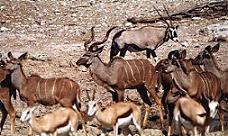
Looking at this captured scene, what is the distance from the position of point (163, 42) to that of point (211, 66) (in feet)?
17.2

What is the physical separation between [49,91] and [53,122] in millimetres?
1019

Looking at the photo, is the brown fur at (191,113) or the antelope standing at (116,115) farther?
the antelope standing at (116,115)

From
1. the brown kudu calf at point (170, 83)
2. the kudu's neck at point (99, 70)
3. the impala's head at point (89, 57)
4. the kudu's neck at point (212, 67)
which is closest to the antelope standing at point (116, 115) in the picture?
the brown kudu calf at point (170, 83)

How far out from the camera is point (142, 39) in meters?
15.0

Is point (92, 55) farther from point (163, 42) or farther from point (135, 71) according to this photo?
point (163, 42)

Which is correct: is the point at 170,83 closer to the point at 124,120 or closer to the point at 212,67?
the point at 212,67

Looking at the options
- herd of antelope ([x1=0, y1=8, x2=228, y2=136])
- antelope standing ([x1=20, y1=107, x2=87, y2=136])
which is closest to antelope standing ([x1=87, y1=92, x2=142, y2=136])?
herd of antelope ([x1=0, y1=8, x2=228, y2=136])

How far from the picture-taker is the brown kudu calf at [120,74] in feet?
34.1

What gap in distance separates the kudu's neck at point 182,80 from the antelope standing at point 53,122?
1.58 meters

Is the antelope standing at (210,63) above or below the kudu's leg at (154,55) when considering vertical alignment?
above

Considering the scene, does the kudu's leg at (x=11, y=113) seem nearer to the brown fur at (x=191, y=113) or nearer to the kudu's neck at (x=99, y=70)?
the kudu's neck at (x=99, y=70)

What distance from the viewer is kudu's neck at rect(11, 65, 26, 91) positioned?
10172mm

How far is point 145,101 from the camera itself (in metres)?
10.8

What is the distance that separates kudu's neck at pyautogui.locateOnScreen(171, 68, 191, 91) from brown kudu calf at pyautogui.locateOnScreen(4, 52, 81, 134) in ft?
4.75
